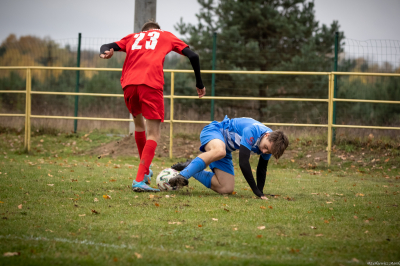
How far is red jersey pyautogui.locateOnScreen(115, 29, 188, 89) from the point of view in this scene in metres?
4.20

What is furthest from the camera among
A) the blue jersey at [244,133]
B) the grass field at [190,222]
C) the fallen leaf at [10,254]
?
the blue jersey at [244,133]

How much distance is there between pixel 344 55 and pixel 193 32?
5.99 meters

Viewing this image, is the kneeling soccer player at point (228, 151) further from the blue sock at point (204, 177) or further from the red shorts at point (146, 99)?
the red shorts at point (146, 99)

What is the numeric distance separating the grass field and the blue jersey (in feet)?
1.89

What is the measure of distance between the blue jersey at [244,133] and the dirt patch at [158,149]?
3.80 metres

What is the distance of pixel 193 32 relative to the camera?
581 inches

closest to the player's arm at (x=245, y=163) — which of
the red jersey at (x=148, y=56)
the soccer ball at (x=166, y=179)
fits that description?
the soccer ball at (x=166, y=179)

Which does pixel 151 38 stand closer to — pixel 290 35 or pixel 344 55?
pixel 344 55

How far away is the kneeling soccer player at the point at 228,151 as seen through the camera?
3.94 metres

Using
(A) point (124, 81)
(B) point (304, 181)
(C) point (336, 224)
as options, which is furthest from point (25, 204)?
(B) point (304, 181)

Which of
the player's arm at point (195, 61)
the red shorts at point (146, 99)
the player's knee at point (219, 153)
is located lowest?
the player's knee at point (219, 153)

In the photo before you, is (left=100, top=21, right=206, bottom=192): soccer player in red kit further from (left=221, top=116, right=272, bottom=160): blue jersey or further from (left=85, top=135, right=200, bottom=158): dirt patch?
(left=85, top=135, right=200, bottom=158): dirt patch

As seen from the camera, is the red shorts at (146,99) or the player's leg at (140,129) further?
the player's leg at (140,129)

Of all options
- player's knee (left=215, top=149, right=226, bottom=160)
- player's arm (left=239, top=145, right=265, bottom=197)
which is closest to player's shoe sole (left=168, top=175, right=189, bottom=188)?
player's knee (left=215, top=149, right=226, bottom=160)
